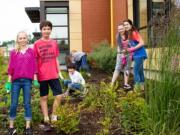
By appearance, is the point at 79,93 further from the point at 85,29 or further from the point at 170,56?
the point at 85,29

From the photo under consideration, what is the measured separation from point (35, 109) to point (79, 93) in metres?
1.67

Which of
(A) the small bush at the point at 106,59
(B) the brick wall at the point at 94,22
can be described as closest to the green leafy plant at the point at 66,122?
(A) the small bush at the point at 106,59

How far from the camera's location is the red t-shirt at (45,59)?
7832 mm

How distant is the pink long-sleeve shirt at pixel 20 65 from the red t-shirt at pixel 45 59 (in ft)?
1.04

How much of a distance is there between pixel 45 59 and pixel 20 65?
1.72 feet

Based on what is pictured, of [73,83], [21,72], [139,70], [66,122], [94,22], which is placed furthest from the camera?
[94,22]

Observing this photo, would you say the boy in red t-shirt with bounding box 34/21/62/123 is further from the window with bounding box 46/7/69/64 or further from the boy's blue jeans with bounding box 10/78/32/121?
the window with bounding box 46/7/69/64

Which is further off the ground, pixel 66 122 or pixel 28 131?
pixel 66 122

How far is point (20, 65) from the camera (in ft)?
24.5

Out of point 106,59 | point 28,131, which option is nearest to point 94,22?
point 106,59

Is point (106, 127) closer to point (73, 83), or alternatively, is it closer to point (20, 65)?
point (20, 65)

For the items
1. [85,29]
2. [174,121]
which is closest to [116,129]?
[174,121]

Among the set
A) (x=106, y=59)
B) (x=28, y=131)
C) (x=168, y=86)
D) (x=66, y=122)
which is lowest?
(x=28, y=131)

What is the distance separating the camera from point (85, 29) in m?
21.6
